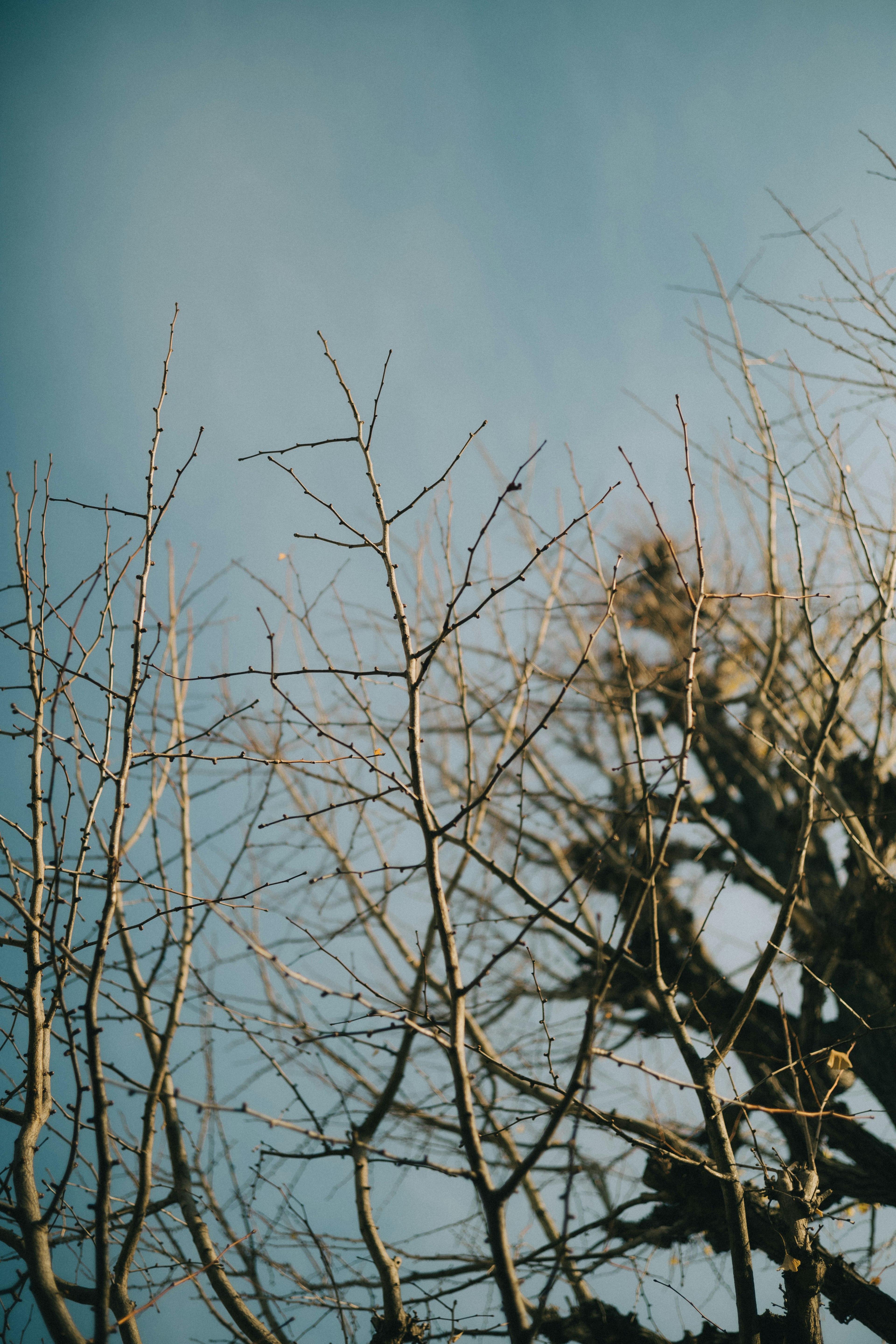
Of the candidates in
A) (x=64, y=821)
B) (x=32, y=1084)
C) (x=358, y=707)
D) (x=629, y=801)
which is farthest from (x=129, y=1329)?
(x=629, y=801)

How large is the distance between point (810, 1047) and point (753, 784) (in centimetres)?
326

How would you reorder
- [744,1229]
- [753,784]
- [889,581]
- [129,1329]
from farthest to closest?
[753,784] < [889,581] < [744,1229] < [129,1329]

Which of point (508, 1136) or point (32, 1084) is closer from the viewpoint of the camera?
point (32, 1084)

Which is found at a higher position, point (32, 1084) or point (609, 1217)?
point (32, 1084)

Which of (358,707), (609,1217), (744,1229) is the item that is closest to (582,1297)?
(609,1217)

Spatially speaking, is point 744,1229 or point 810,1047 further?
point 810,1047

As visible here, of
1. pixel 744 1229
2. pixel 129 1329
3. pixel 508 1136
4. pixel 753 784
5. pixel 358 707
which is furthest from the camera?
pixel 753 784

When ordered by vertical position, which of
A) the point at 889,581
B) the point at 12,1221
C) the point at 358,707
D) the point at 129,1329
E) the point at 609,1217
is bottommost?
the point at 609,1217

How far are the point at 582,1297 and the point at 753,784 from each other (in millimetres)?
4182

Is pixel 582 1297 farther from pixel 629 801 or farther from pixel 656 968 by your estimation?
pixel 629 801

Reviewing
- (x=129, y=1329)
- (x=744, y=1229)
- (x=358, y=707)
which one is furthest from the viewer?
(x=358, y=707)

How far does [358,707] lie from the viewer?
2857 mm

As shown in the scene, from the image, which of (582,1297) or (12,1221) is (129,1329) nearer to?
(12,1221)

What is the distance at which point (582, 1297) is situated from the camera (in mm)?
3305
